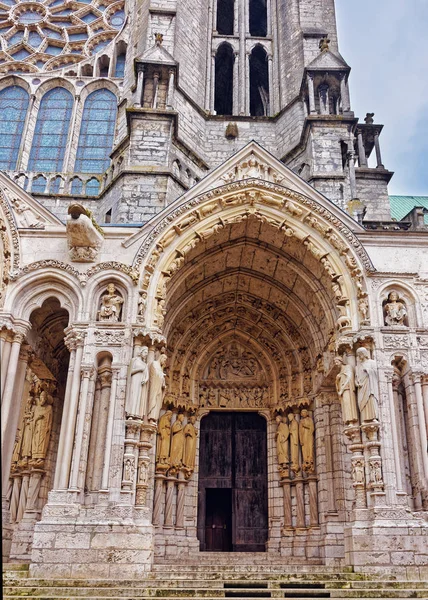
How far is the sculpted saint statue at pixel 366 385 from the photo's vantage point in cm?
943

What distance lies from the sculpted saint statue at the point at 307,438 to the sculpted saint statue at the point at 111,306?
15.5 feet

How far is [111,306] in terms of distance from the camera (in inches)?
406

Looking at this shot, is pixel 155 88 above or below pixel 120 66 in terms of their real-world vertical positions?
below

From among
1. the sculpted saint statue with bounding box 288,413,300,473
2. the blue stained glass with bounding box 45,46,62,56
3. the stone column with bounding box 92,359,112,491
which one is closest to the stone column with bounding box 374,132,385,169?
the sculpted saint statue with bounding box 288,413,300,473

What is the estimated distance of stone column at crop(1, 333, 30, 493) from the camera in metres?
9.55

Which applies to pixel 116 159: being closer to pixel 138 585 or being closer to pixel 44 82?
pixel 44 82

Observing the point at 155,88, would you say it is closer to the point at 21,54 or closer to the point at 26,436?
the point at 21,54

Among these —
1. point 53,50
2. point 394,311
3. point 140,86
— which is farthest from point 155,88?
point 394,311

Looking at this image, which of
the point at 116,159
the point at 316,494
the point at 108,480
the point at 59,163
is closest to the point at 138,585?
the point at 108,480

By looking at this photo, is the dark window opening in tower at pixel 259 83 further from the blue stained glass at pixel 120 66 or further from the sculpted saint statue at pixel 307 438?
the sculpted saint statue at pixel 307 438

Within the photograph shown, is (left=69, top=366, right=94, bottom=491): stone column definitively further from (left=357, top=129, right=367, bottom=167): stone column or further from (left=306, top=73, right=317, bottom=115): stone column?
(left=357, top=129, right=367, bottom=167): stone column

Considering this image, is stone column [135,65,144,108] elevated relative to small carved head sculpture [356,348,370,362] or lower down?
elevated

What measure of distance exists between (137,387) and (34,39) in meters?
17.8

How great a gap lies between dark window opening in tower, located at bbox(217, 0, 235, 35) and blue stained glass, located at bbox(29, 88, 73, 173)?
7050 mm
